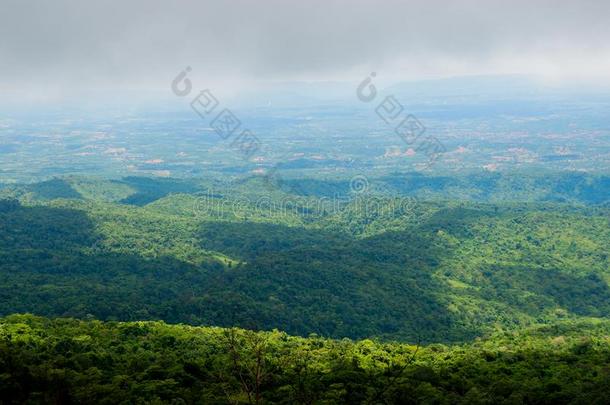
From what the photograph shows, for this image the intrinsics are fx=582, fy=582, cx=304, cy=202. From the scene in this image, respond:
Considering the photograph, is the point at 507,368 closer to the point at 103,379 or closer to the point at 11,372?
the point at 103,379

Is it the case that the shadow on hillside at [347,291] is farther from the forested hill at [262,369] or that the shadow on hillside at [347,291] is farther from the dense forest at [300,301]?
the forested hill at [262,369]

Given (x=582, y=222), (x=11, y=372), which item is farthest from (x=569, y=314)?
(x=11, y=372)

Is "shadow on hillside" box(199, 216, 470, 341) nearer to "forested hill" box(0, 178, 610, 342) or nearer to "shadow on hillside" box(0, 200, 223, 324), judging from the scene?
"forested hill" box(0, 178, 610, 342)

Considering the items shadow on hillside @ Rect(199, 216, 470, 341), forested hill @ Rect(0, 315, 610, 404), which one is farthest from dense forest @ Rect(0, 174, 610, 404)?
shadow on hillside @ Rect(199, 216, 470, 341)

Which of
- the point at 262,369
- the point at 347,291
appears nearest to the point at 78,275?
the point at 347,291

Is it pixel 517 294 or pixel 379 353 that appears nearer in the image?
pixel 379 353

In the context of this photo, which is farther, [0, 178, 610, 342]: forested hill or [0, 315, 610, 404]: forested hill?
[0, 178, 610, 342]: forested hill

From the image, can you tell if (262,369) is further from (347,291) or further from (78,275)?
(78,275)
